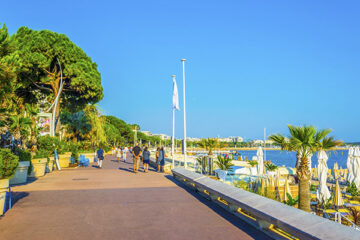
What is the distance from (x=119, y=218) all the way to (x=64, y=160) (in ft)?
58.5

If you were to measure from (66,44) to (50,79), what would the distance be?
3272 millimetres

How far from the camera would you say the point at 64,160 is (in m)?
23.3

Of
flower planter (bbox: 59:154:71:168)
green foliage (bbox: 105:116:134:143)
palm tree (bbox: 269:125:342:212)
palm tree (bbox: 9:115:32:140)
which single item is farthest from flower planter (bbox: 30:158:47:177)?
green foliage (bbox: 105:116:134:143)

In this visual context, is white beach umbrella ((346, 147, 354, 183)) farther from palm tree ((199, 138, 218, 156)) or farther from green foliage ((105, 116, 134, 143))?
green foliage ((105, 116, 134, 143))

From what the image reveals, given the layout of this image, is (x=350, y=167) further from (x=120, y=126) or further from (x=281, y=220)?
(x=120, y=126)

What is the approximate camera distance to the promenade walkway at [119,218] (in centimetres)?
567

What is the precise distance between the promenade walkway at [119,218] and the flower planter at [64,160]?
42.3 feet

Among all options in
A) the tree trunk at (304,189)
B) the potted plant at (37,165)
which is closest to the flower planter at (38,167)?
the potted plant at (37,165)

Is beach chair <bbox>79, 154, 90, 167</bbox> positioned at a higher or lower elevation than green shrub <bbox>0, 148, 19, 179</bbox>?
lower

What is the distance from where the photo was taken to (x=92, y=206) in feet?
27.3

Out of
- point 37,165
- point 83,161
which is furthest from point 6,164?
point 83,161

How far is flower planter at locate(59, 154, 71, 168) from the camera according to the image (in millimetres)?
23047

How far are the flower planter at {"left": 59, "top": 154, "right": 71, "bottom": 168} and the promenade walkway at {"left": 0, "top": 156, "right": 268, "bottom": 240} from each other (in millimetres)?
12882

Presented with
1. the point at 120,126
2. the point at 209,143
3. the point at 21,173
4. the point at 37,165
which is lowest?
the point at 21,173
